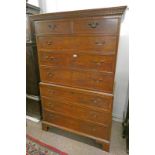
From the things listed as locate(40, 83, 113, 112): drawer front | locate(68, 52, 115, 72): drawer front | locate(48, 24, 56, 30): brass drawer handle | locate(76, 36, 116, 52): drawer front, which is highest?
locate(48, 24, 56, 30): brass drawer handle

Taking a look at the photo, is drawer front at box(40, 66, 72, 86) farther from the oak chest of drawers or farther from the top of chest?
the top of chest

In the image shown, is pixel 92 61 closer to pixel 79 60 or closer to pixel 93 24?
pixel 79 60

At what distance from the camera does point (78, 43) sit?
1.38 metres

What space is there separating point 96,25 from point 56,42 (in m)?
0.50

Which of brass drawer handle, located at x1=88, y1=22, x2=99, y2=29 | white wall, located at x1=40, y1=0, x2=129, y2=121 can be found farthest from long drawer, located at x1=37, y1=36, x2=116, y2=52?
white wall, located at x1=40, y1=0, x2=129, y2=121

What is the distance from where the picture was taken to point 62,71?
61.6 inches

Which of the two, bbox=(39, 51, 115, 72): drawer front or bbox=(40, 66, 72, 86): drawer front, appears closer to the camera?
bbox=(39, 51, 115, 72): drawer front

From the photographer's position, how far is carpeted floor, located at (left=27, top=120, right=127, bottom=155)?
5.34 feet

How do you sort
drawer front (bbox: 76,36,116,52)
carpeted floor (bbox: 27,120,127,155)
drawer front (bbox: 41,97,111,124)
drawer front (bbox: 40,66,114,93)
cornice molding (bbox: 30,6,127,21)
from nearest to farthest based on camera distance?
cornice molding (bbox: 30,6,127,21)
drawer front (bbox: 76,36,116,52)
drawer front (bbox: 40,66,114,93)
drawer front (bbox: 41,97,111,124)
carpeted floor (bbox: 27,120,127,155)

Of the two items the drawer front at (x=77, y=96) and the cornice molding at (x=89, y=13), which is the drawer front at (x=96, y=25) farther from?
the drawer front at (x=77, y=96)

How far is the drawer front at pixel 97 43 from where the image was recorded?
1.24m

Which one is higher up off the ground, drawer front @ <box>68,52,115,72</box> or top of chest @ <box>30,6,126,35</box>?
top of chest @ <box>30,6,126,35</box>
